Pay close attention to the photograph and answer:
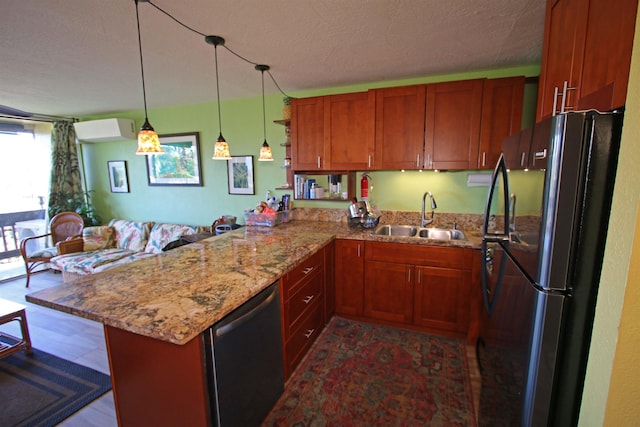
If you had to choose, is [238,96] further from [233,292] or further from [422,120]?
[233,292]

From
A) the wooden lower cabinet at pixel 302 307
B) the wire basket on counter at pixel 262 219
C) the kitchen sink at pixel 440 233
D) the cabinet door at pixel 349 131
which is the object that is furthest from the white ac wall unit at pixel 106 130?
the kitchen sink at pixel 440 233

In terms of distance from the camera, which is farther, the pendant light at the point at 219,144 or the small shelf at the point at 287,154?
the small shelf at the point at 287,154

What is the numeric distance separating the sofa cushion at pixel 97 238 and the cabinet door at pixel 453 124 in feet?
14.5

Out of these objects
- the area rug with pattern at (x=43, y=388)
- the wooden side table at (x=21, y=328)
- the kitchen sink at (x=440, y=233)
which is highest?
the kitchen sink at (x=440, y=233)

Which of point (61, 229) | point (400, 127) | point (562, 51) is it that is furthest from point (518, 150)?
point (61, 229)

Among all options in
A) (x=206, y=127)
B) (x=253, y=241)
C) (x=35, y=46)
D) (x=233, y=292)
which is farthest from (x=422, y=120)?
(x=35, y=46)

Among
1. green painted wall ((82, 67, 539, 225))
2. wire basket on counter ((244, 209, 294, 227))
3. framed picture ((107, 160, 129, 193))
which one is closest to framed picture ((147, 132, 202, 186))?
green painted wall ((82, 67, 539, 225))

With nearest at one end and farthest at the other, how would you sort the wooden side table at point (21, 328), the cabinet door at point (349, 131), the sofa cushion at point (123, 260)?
the wooden side table at point (21, 328), the cabinet door at point (349, 131), the sofa cushion at point (123, 260)

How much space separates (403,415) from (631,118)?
1758 millimetres

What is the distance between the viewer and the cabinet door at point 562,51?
3.67ft

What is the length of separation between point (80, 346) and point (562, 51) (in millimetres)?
3853

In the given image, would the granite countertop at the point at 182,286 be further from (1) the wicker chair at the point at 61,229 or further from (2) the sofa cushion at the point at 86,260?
(1) the wicker chair at the point at 61,229

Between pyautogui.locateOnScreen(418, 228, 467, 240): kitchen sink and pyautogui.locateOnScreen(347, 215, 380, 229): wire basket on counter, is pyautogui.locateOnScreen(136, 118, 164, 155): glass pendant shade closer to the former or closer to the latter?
pyautogui.locateOnScreen(347, 215, 380, 229): wire basket on counter

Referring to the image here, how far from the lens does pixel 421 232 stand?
283 centimetres
